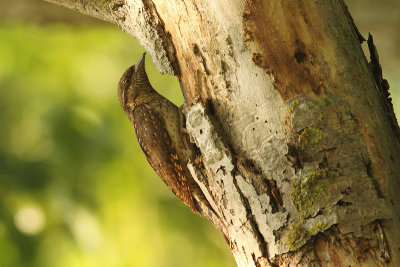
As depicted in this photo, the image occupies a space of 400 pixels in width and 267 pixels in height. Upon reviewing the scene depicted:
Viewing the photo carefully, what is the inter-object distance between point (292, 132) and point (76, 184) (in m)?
4.70

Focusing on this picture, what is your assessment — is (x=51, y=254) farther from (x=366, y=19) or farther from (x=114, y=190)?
(x=366, y=19)

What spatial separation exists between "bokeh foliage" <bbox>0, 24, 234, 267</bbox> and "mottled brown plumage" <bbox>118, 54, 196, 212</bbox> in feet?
7.35

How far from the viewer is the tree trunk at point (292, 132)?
2.16 m

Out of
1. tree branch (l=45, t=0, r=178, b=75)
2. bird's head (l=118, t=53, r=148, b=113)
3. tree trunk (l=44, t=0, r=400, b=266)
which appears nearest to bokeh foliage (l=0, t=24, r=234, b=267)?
bird's head (l=118, t=53, r=148, b=113)

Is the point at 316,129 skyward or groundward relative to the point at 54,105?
groundward

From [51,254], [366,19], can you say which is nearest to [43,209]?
[51,254]

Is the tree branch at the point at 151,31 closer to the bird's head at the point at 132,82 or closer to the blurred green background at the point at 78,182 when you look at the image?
the bird's head at the point at 132,82

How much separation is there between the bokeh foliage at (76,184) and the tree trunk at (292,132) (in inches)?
157

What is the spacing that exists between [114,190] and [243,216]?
4409 mm

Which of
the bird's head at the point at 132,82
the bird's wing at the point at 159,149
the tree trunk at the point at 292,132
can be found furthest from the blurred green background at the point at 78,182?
the tree trunk at the point at 292,132

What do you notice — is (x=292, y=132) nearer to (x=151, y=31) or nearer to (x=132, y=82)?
(x=151, y=31)

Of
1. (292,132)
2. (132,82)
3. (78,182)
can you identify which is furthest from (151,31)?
(78,182)

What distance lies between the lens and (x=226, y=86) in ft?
7.84

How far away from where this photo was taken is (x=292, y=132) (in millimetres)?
2250
